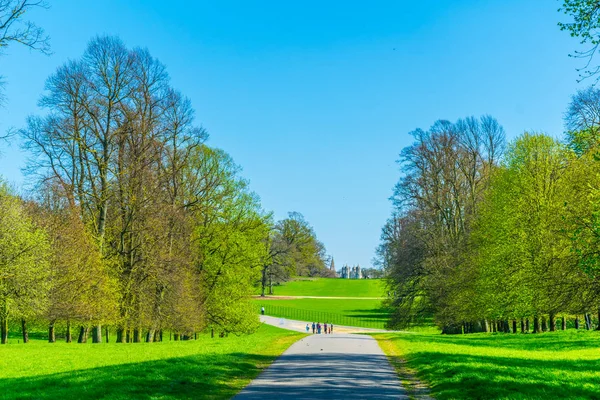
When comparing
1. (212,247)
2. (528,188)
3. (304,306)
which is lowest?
(304,306)

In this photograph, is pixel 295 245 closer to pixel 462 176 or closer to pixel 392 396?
Result: pixel 462 176

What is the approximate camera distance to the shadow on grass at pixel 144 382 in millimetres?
11984

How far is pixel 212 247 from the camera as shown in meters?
42.9

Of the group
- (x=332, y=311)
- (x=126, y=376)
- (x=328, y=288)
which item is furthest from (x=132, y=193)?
(x=328, y=288)

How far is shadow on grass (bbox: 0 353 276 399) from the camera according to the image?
11984 mm

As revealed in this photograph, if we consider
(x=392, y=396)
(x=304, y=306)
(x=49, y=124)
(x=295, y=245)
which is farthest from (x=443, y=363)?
(x=295, y=245)

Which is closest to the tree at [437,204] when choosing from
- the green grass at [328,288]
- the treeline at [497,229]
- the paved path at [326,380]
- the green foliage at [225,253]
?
the treeline at [497,229]

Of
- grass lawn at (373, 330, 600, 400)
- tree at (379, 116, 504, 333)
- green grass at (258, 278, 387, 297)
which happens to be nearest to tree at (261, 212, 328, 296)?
green grass at (258, 278, 387, 297)

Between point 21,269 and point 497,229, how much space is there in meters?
28.8

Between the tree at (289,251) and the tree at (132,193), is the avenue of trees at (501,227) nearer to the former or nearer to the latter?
the tree at (132,193)

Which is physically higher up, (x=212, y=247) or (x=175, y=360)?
(x=212, y=247)

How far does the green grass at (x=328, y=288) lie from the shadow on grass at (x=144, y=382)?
348ft

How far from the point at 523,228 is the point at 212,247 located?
2251 cm

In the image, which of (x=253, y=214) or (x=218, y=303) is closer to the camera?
(x=218, y=303)
